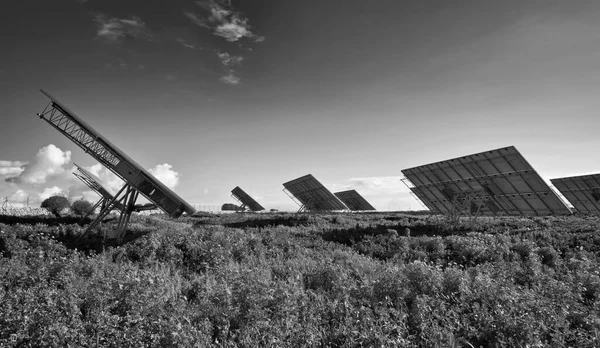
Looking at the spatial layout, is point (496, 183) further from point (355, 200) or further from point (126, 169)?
point (355, 200)

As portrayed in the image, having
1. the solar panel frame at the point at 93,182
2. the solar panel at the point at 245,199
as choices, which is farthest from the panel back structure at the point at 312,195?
the solar panel frame at the point at 93,182

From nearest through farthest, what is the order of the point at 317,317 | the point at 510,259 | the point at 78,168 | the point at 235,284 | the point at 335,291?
the point at 317,317, the point at 235,284, the point at 335,291, the point at 510,259, the point at 78,168

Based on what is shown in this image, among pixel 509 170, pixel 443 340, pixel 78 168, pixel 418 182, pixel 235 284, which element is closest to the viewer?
pixel 443 340

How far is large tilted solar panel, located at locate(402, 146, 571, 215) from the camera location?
23.9 metres

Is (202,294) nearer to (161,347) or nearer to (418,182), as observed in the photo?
(161,347)

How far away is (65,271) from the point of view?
29.7 feet

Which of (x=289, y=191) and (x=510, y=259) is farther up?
(x=289, y=191)

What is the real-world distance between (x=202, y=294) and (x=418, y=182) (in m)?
29.8

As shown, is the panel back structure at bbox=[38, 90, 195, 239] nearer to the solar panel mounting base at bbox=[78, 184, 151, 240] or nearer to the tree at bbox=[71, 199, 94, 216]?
the solar panel mounting base at bbox=[78, 184, 151, 240]

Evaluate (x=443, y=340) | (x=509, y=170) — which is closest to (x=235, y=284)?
(x=443, y=340)

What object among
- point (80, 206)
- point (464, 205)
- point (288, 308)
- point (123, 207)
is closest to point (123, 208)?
point (123, 207)

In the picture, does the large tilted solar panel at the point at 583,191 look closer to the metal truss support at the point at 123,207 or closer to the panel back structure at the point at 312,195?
the panel back structure at the point at 312,195

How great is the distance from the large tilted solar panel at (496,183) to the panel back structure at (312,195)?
45.5ft

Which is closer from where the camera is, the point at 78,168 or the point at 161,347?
the point at 161,347
